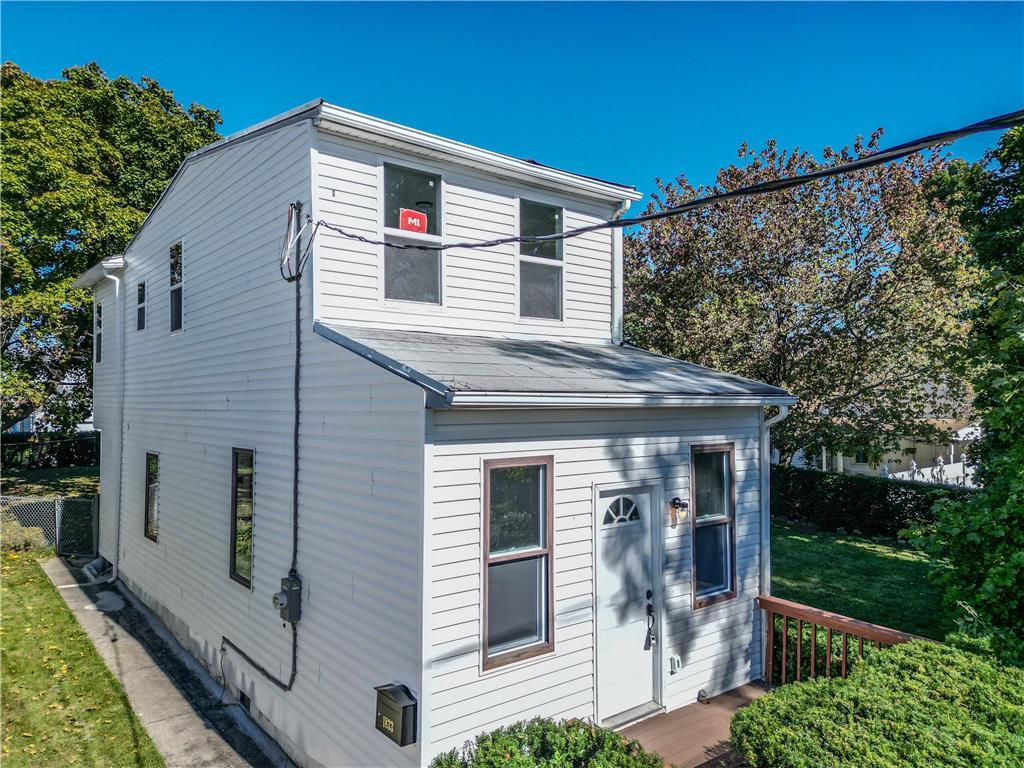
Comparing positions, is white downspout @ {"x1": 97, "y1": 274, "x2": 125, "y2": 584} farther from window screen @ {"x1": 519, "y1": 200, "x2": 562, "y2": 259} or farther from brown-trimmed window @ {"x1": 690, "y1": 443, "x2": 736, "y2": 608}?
brown-trimmed window @ {"x1": 690, "y1": 443, "x2": 736, "y2": 608}

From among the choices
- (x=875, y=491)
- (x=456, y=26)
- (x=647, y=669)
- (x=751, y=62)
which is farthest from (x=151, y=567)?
(x=875, y=491)

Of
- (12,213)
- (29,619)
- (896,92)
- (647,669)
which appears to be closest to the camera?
(647,669)

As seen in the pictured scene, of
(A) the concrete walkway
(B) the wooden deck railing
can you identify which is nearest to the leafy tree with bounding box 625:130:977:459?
(B) the wooden deck railing

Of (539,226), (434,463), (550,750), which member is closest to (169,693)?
(550,750)

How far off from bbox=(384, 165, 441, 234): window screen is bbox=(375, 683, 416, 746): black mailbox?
4.43 meters

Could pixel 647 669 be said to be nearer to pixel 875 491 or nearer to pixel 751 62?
pixel 751 62

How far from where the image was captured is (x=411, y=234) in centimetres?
649

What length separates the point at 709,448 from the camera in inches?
250

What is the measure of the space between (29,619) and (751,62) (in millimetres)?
13178

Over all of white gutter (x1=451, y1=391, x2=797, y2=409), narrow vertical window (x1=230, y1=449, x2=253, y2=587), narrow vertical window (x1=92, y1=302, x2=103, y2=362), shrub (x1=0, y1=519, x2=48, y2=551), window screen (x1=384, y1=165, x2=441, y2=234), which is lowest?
shrub (x1=0, y1=519, x2=48, y2=551)

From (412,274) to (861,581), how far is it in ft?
30.4

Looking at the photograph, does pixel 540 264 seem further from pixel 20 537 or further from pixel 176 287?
pixel 20 537

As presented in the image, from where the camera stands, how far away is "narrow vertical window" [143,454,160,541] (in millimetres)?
9492

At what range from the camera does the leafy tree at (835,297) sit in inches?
492
